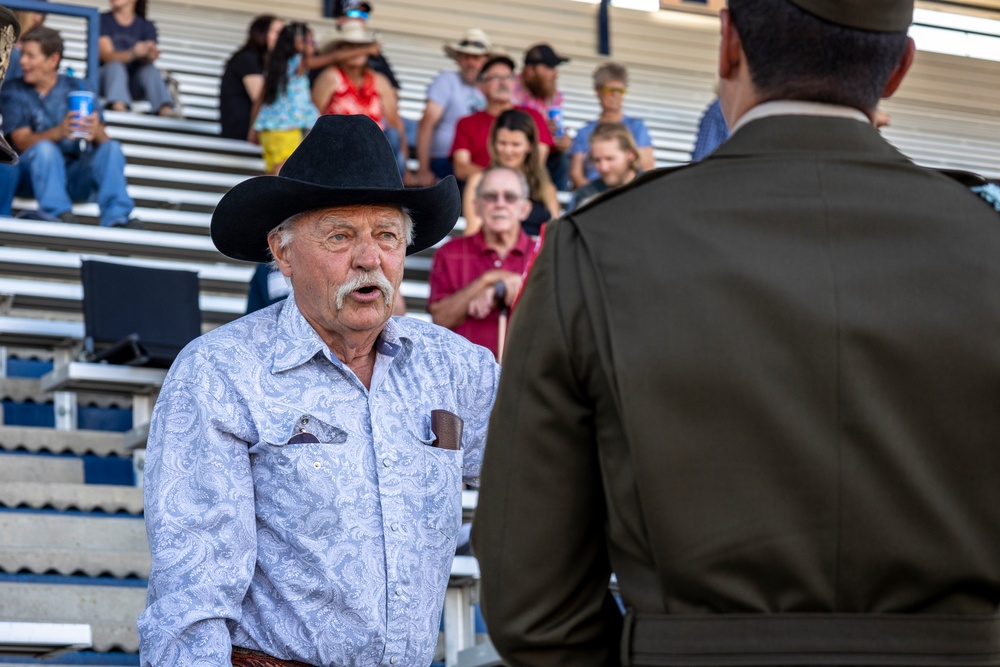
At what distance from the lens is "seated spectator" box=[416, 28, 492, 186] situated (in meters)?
9.02

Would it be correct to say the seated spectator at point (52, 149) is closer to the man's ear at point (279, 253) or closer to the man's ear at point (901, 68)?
the man's ear at point (279, 253)

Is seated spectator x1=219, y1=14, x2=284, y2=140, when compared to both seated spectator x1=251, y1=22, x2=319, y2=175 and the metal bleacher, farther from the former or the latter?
seated spectator x1=251, y1=22, x2=319, y2=175

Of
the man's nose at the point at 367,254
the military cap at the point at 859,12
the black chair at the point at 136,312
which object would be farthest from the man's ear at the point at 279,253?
the black chair at the point at 136,312

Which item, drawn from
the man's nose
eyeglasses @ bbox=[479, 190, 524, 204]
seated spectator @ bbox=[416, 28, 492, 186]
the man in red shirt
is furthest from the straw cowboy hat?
the man's nose

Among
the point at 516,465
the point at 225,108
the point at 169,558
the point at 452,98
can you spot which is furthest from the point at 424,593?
the point at 225,108

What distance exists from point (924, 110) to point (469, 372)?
14033mm

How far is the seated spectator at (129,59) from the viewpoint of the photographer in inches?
404

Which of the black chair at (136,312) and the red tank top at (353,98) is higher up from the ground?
the red tank top at (353,98)

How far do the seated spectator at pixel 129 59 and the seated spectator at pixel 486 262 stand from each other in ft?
14.4

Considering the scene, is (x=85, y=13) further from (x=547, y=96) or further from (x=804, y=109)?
(x=804, y=109)

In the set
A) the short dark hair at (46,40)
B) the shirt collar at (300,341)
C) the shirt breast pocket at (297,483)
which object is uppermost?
the short dark hair at (46,40)

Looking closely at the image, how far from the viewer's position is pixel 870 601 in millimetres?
1624

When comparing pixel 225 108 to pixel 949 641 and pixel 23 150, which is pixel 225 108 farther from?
pixel 949 641

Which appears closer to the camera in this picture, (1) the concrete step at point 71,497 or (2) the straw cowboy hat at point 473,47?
(1) the concrete step at point 71,497
